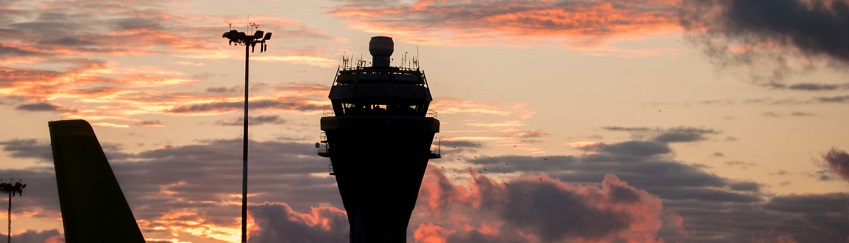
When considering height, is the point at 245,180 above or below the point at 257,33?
below

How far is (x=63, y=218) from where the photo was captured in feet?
571

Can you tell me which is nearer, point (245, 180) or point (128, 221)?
point (128, 221)

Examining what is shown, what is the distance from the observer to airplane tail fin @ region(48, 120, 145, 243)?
17188 centimetres

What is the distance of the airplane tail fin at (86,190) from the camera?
172 meters

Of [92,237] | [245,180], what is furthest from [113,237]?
[245,180]

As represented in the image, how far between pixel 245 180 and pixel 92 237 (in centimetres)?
2050

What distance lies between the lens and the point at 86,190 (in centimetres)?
17350

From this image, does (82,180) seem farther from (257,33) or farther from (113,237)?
(257,33)

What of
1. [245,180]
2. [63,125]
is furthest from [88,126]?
[245,180]

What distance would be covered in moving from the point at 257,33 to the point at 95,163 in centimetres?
2808

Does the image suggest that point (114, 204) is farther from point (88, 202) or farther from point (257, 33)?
point (257, 33)

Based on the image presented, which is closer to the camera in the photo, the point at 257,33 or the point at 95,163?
the point at 95,163

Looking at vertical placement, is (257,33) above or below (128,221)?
above

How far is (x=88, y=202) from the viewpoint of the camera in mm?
173750
